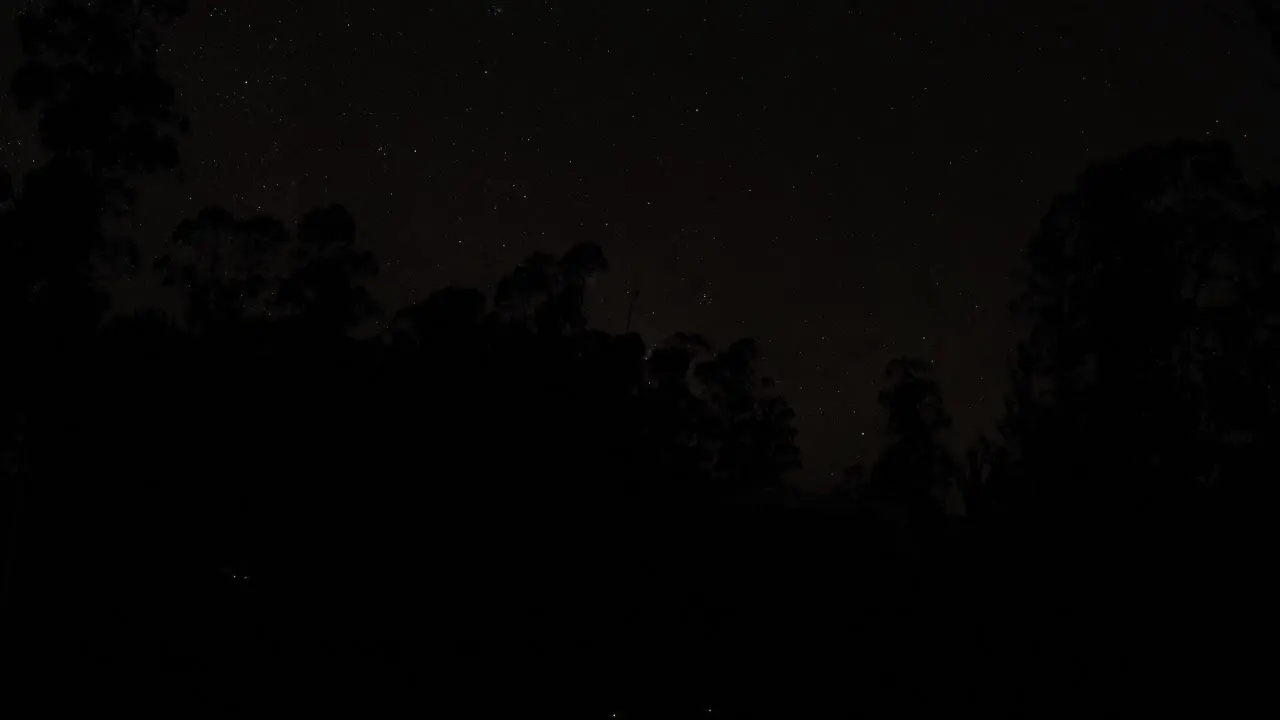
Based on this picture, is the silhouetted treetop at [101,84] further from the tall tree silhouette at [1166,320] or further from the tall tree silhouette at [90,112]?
the tall tree silhouette at [1166,320]

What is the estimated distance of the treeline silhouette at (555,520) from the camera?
15.8 meters

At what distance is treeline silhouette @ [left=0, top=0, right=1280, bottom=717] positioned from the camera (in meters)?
15.8

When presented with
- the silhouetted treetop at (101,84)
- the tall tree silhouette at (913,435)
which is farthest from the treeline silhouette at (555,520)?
the tall tree silhouette at (913,435)

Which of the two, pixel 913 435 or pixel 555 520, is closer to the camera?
pixel 555 520

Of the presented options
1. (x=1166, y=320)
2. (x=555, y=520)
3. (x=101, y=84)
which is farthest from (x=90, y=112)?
(x=1166, y=320)

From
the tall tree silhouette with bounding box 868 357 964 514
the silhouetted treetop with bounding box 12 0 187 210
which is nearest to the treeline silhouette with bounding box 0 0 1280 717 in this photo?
the silhouetted treetop with bounding box 12 0 187 210

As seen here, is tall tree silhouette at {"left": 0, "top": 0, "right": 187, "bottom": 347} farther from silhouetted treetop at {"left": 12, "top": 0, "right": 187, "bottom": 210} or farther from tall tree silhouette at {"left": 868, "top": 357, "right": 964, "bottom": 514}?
tall tree silhouette at {"left": 868, "top": 357, "right": 964, "bottom": 514}

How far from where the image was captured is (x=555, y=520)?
1758cm

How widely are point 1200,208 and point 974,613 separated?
25.9ft

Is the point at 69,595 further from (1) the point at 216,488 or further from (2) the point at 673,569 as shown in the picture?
(2) the point at 673,569

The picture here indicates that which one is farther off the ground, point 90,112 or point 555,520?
point 90,112

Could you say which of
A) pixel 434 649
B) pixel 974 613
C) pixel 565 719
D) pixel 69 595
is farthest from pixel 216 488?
pixel 974 613

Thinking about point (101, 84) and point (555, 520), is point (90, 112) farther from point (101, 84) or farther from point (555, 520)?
point (555, 520)

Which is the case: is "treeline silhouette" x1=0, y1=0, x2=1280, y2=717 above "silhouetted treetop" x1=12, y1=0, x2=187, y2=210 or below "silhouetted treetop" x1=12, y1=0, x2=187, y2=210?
below
